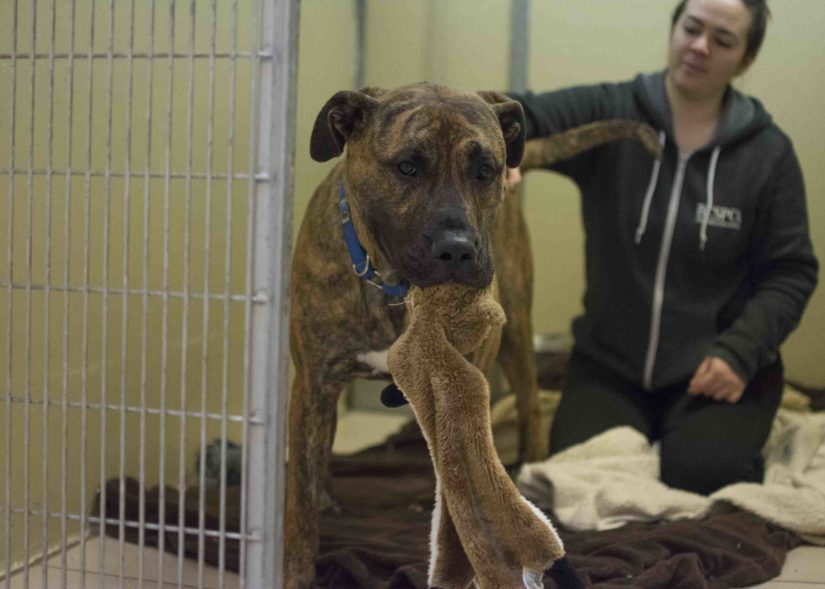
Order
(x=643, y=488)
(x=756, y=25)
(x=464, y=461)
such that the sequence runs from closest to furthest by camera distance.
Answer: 1. (x=464, y=461)
2. (x=643, y=488)
3. (x=756, y=25)

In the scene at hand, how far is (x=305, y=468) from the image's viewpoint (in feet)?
7.12

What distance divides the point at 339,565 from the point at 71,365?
0.75 meters

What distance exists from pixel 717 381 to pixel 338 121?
1.46 meters

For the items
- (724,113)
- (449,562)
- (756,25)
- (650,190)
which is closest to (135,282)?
(449,562)

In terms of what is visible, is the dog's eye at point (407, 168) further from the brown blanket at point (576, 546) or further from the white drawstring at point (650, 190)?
the white drawstring at point (650, 190)

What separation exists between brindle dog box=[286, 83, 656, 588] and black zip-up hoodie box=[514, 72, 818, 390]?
0.71 meters

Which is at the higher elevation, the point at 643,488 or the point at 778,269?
the point at 778,269

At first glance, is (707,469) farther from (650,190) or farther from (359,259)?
(359,259)

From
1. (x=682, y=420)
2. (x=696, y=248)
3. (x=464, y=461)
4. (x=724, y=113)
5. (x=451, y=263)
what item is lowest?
(x=682, y=420)

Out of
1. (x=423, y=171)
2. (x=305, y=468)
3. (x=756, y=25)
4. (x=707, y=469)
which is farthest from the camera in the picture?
(x=756, y=25)

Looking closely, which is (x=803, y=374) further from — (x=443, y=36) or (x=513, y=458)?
(x=443, y=36)

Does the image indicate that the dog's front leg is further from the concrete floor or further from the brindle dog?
the concrete floor

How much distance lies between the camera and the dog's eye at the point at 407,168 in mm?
1817

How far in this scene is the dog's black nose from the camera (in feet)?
5.39
